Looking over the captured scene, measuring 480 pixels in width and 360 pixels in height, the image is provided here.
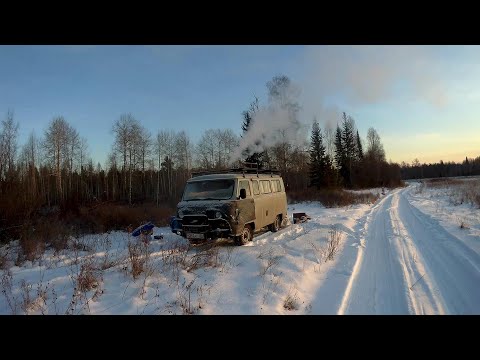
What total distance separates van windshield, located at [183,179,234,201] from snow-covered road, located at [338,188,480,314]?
4482mm

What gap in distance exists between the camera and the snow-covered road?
16.1ft

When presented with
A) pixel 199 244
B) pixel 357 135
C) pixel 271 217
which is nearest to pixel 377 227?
pixel 271 217

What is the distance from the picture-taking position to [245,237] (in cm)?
1056

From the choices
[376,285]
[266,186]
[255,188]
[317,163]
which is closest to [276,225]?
[266,186]

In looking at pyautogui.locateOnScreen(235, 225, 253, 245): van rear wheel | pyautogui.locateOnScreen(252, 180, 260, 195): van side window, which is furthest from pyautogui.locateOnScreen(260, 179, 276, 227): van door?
pyautogui.locateOnScreen(235, 225, 253, 245): van rear wheel

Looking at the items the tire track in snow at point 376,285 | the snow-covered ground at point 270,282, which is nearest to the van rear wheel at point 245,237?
the snow-covered ground at point 270,282

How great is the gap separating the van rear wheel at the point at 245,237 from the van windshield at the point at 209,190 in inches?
50.9

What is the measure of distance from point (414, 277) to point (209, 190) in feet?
21.5

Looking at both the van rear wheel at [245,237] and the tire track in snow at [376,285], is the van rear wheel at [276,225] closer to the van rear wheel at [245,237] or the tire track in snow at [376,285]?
the van rear wheel at [245,237]
